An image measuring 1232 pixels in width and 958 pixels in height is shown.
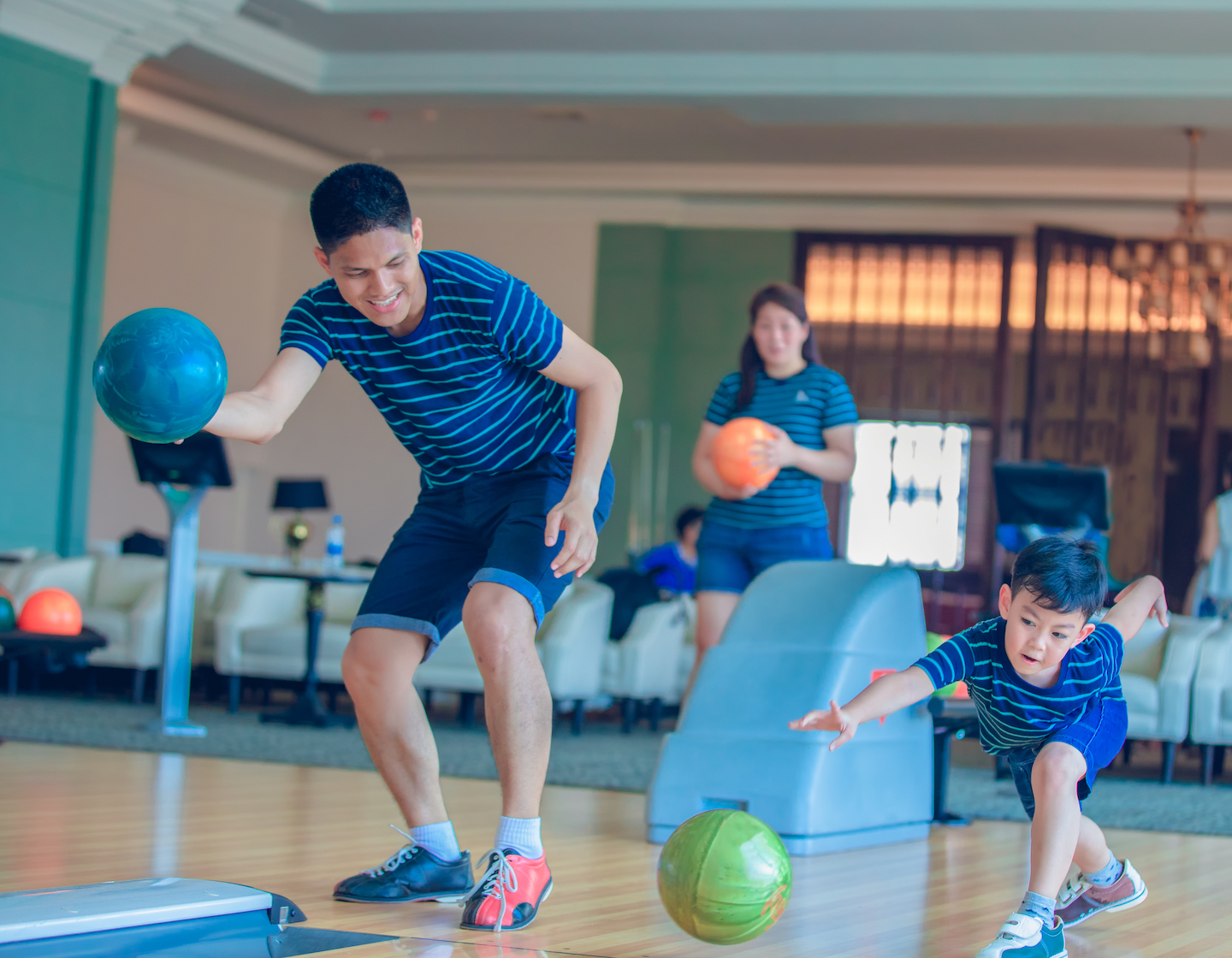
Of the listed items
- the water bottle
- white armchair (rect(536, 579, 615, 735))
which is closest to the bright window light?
white armchair (rect(536, 579, 615, 735))

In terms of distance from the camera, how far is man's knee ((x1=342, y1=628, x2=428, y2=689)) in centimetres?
244

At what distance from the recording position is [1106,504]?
5.08 metres

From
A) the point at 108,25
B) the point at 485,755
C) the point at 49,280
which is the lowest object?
the point at 485,755

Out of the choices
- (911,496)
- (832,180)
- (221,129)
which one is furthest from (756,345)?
(221,129)

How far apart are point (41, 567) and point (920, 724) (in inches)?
189

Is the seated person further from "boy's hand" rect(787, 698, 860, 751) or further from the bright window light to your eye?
"boy's hand" rect(787, 698, 860, 751)

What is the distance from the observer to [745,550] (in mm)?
3668

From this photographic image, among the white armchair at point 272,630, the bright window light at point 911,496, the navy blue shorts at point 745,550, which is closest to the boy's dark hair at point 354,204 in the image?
the navy blue shorts at point 745,550

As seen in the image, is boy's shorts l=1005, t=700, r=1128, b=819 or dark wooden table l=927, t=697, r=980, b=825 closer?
boy's shorts l=1005, t=700, r=1128, b=819

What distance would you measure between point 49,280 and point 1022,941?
6784mm

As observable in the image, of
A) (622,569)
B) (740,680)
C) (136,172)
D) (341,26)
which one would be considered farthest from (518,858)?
(136,172)

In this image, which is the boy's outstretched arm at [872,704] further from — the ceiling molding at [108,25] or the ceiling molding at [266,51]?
the ceiling molding at [266,51]

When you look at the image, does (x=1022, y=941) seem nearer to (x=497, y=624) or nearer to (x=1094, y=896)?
(x=1094, y=896)

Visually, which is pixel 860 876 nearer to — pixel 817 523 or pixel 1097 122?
pixel 817 523
